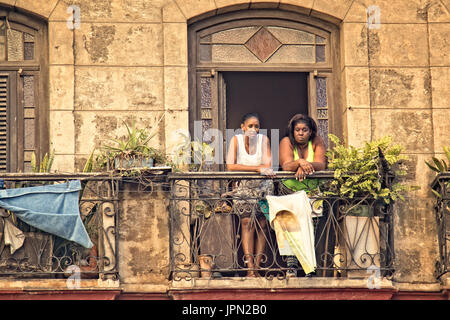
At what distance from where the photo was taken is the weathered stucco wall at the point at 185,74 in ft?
51.2

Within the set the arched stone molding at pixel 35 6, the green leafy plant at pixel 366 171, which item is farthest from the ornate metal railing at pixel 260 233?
the arched stone molding at pixel 35 6

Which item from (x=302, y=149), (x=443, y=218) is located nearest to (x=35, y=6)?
(x=302, y=149)

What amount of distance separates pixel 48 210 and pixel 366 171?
3.56m

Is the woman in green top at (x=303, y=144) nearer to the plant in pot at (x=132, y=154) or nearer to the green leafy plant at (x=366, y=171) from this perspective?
the green leafy plant at (x=366, y=171)

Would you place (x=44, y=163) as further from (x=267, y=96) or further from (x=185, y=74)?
(x=267, y=96)

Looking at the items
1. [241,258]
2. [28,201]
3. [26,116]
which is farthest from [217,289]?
[26,116]

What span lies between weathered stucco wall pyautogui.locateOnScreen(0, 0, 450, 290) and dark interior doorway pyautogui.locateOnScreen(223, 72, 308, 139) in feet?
2.82

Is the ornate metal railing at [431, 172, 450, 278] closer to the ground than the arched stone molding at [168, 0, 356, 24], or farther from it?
closer to the ground

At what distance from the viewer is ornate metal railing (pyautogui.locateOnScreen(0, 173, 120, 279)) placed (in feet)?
48.1

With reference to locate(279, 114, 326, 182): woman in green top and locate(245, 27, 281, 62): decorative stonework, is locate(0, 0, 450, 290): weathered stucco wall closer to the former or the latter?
locate(245, 27, 281, 62): decorative stonework

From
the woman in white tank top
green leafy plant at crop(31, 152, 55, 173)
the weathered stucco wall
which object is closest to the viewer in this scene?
the woman in white tank top

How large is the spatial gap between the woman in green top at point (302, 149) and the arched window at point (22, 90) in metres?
2.91

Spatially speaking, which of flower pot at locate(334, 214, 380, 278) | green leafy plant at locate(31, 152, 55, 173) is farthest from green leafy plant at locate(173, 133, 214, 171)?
flower pot at locate(334, 214, 380, 278)

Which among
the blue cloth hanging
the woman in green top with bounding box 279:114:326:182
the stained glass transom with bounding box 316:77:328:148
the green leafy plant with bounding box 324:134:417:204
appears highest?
the stained glass transom with bounding box 316:77:328:148
